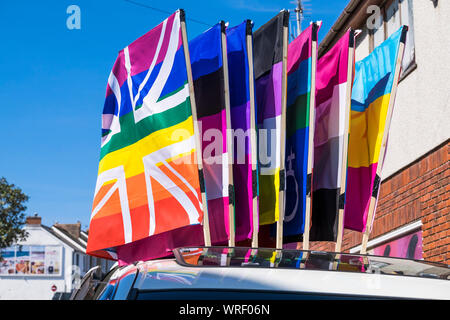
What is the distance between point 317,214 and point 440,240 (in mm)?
1961

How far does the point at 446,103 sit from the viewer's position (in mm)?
7086

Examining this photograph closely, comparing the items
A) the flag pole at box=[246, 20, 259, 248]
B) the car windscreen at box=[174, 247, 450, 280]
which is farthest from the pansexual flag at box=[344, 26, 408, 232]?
the car windscreen at box=[174, 247, 450, 280]

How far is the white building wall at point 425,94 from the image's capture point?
718 centimetres

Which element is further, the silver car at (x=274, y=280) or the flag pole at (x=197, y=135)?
the flag pole at (x=197, y=135)

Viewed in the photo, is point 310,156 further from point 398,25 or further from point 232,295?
point 398,25

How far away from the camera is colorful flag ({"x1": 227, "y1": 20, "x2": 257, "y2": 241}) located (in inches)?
229

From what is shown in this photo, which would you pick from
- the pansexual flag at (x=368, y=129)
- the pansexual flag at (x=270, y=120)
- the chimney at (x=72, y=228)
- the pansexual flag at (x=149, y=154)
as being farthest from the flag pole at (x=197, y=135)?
the chimney at (x=72, y=228)

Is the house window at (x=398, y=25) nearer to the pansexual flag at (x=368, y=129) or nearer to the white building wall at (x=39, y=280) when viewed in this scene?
the pansexual flag at (x=368, y=129)

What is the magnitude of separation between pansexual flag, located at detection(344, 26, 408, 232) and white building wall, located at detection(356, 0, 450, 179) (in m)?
1.30

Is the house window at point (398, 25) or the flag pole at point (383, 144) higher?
the house window at point (398, 25)

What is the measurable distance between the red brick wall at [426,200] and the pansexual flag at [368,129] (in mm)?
1317

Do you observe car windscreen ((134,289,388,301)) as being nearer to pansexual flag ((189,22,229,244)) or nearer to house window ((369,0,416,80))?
pansexual flag ((189,22,229,244))

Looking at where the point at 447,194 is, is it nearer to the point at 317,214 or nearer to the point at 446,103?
the point at 446,103
